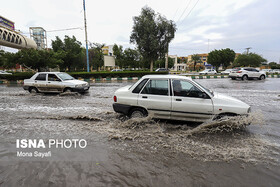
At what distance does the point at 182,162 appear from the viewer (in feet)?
9.34

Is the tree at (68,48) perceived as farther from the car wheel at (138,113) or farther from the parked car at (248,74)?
the car wheel at (138,113)

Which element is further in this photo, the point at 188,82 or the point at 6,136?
the point at 188,82

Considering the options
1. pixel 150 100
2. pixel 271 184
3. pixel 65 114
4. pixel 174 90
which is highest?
pixel 174 90

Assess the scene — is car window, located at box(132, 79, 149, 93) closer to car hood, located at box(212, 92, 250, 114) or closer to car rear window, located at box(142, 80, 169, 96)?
car rear window, located at box(142, 80, 169, 96)

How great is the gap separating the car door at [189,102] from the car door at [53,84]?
7.87 metres

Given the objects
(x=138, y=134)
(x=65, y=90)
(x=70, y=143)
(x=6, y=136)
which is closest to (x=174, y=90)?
(x=138, y=134)

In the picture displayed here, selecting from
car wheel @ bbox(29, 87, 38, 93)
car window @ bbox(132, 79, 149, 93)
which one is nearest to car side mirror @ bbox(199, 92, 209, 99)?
car window @ bbox(132, 79, 149, 93)

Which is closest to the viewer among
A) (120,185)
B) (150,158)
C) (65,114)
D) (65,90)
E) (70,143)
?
(120,185)

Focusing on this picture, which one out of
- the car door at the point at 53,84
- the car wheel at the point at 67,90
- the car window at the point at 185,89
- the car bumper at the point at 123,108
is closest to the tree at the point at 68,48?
the car door at the point at 53,84

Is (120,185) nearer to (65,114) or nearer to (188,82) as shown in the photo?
(188,82)

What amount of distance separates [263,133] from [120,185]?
398cm

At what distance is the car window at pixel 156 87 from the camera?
172 inches

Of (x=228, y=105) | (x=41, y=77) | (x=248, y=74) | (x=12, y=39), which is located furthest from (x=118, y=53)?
(x=228, y=105)

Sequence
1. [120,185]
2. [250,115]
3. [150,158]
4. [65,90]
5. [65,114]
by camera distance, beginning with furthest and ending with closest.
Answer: [65,90]
[65,114]
[250,115]
[150,158]
[120,185]
